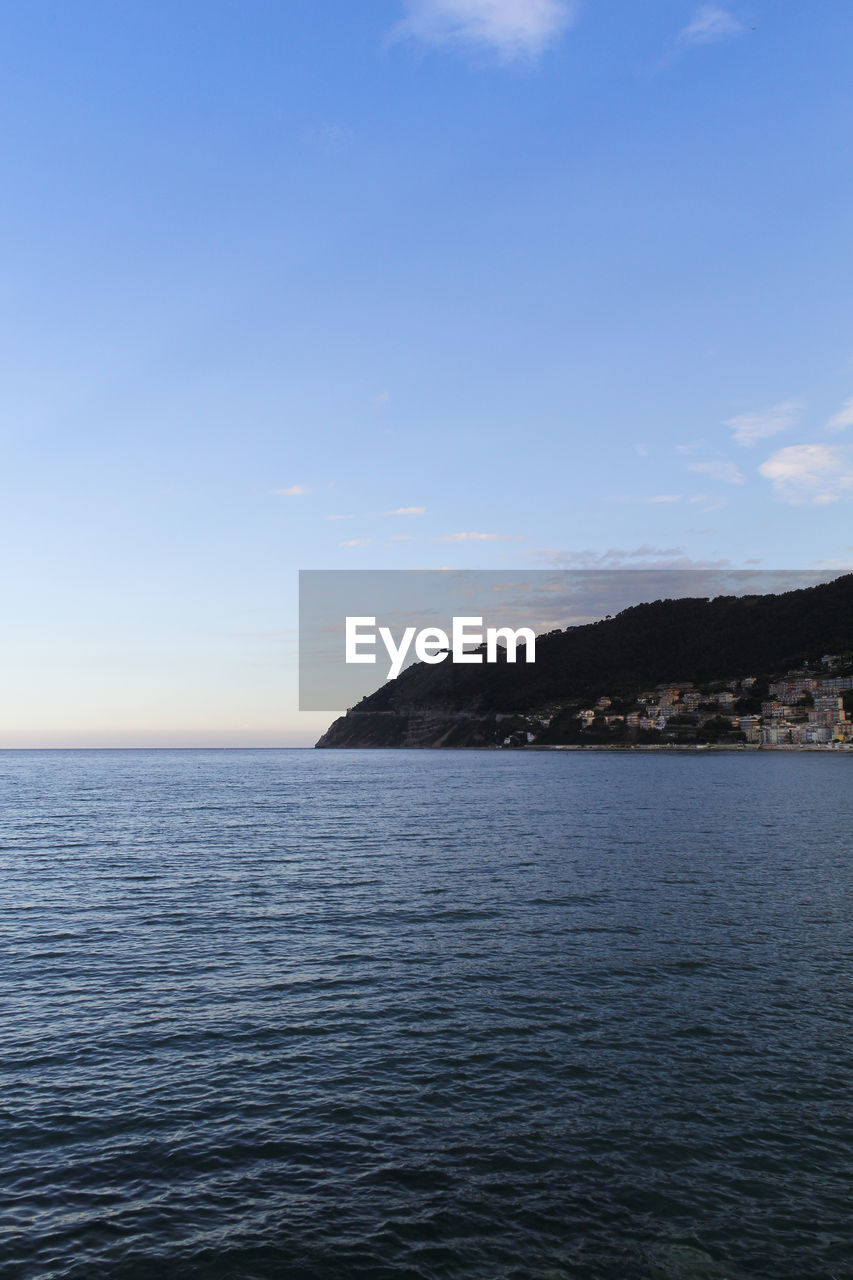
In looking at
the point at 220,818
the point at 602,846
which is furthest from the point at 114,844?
the point at 602,846

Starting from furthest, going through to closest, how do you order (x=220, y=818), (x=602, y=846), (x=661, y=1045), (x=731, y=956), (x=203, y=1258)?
(x=220, y=818) < (x=602, y=846) < (x=731, y=956) < (x=661, y=1045) < (x=203, y=1258)

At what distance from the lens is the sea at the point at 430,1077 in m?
15.1

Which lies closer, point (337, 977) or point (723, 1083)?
point (723, 1083)

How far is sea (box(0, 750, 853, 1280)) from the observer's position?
49.6ft

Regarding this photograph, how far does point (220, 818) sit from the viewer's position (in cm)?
9475

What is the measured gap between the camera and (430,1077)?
2192 cm

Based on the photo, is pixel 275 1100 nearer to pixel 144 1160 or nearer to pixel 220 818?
pixel 144 1160

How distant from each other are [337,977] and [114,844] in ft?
161

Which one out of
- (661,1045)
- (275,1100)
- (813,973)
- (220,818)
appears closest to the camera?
(275,1100)

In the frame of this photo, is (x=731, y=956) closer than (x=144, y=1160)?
No

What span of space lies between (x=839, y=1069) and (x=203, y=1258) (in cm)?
1750

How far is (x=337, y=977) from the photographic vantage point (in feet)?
100

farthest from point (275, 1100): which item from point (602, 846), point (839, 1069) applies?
point (602, 846)

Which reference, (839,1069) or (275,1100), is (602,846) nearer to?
(839,1069)
